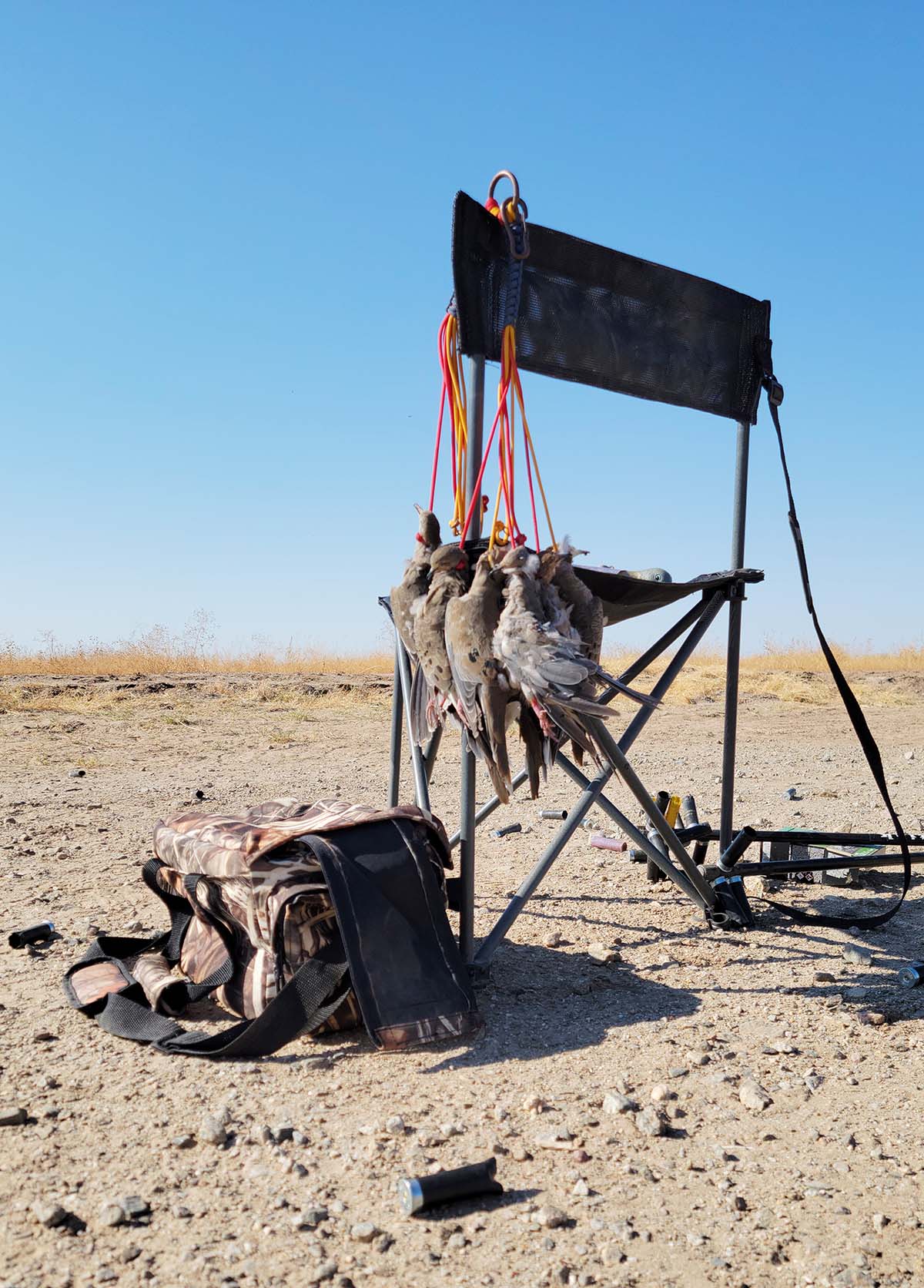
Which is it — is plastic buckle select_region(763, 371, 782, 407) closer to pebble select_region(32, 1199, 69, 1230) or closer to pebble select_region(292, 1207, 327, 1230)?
pebble select_region(292, 1207, 327, 1230)

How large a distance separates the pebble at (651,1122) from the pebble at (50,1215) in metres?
1.51

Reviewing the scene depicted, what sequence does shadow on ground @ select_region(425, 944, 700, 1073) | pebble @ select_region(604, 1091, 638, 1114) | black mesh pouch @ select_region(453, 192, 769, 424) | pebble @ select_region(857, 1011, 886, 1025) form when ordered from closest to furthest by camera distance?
pebble @ select_region(604, 1091, 638, 1114), shadow on ground @ select_region(425, 944, 700, 1073), pebble @ select_region(857, 1011, 886, 1025), black mesh pouch @ select_region(453, 192, 769, 424)

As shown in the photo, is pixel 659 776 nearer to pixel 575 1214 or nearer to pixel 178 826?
pixel 178 826

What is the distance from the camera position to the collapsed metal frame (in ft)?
12.6

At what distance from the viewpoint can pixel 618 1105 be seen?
292 centimetres

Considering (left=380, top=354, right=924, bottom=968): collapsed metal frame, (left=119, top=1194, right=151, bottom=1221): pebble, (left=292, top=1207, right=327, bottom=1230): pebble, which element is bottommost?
(left=119, top=1194, right=151, bottom=1221): pebble

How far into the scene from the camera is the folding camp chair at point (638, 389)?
3.76 meters

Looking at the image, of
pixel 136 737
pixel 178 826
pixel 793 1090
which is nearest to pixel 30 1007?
pixel 178 826

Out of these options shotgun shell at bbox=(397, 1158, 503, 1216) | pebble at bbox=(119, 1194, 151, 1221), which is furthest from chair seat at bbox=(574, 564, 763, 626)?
pebble at bbox=(119, 1194, 151, 1221)

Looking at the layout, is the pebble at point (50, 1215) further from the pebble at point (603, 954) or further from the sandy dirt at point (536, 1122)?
the pebble at point (603, 954)

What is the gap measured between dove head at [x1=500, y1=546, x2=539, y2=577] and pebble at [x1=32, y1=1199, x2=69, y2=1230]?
225 cm

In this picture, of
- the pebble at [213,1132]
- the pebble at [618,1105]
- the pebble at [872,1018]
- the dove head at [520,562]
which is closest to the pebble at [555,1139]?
the pebble at [618,1105]

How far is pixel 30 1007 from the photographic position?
12.0 ft

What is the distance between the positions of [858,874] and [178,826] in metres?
3.81
